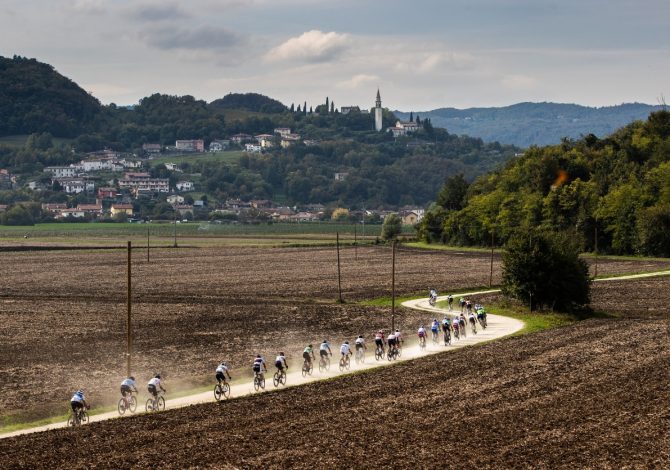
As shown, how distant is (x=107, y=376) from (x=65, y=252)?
4897 inches

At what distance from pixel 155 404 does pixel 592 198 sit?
13000 cm

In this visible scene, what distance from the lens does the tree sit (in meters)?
80.1

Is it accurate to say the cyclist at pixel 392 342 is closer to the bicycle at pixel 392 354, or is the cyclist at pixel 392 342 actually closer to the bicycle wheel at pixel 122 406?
the bicycle at pixel 392 354

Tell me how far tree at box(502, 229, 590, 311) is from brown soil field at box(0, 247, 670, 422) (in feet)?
28.0

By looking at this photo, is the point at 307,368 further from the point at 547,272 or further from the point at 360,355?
the point at 547,272

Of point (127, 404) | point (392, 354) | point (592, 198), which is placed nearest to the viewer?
point (127, 404)

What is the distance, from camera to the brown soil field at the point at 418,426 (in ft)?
116

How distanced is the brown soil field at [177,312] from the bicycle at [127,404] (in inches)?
107

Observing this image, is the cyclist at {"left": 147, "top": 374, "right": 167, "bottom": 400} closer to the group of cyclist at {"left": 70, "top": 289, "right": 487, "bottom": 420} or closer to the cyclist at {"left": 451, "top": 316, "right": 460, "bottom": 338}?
the group of cyclist at {"left": 70, "top": 289, "right": 487, "bottom": 420}

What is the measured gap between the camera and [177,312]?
268 ft

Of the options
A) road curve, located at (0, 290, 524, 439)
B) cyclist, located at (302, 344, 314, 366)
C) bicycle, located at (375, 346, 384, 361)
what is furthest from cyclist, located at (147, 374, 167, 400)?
bicycle, located at (375, 346, 384, 361)

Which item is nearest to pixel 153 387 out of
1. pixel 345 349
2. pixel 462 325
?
pixel 345 349

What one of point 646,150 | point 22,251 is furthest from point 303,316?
point 646,150

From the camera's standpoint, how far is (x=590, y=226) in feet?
534
